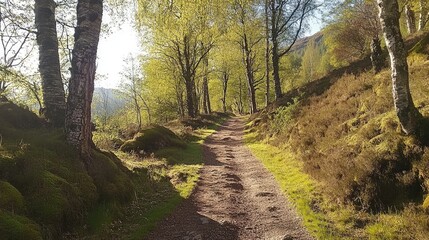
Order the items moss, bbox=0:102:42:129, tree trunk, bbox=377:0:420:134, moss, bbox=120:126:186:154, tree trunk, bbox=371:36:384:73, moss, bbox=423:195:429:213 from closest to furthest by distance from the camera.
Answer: moss, bbox=423:195:429:213 < tree trunk, bbox=377:0:420:134 < moss, bbox=0:102:42:129 < tree trunk, bbox=371:36:384:73 < moss, bbox=120:126:186:154

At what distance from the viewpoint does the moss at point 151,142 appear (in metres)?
15.9

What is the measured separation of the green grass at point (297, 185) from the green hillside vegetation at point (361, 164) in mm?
23

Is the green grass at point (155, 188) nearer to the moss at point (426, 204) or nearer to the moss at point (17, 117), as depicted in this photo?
the moss at point (17, 117)

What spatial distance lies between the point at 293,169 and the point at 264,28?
19050mm

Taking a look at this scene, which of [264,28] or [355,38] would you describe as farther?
[355,38]

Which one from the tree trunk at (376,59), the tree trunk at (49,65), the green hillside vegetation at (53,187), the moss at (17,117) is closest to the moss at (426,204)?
the green hillside vegetation at (53,187)

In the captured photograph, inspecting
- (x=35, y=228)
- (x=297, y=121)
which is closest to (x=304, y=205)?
(x=35, y=228)

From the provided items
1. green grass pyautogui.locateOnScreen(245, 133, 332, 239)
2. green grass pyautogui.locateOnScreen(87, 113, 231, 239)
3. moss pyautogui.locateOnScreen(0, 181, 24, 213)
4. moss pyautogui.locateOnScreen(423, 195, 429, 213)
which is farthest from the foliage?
moss pyautogui.locateOnScreen(0, 181, 24, 213)

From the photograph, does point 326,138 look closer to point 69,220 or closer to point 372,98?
point 372,98

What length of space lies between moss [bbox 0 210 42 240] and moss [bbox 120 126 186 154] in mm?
9773

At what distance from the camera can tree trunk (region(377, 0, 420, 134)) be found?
7992 mm

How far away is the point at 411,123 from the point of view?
7.93 metres

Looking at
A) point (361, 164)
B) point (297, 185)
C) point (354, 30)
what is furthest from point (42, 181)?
point (354, 30)

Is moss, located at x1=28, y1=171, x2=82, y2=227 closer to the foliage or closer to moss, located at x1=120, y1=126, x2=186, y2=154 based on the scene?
moss, located at x1=120, y1=126, x2=186, y2=154
